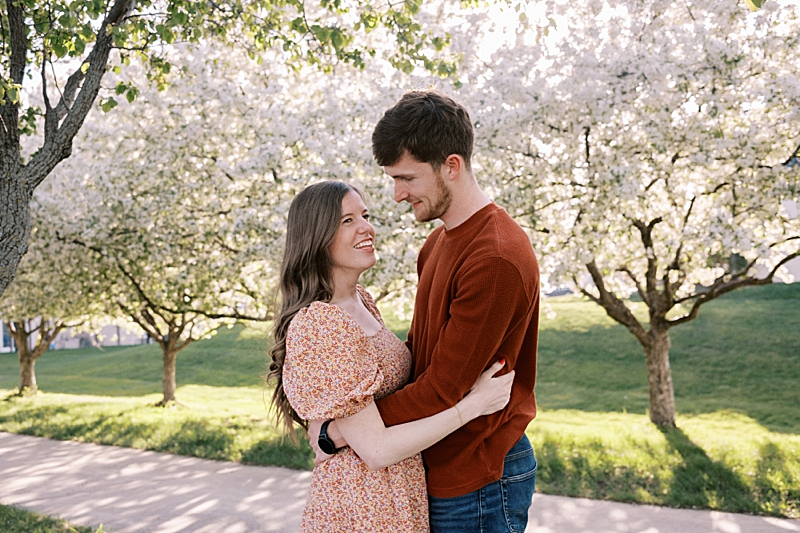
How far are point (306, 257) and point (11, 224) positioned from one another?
324 centimetres

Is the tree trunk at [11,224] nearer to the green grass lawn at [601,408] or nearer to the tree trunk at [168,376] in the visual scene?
the green grass lawn at [601,408]

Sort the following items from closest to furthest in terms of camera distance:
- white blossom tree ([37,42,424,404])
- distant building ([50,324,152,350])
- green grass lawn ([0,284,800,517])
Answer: green grass lawn ([0,284,800,517]) → white blossom tree ([37,42,424,404]) → distant building ([50,324,152,350])

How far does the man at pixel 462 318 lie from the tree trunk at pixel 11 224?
3.45 m

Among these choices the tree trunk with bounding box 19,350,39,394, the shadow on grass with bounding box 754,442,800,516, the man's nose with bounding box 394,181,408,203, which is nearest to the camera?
the man's nose with bounding box 394,181,408,203

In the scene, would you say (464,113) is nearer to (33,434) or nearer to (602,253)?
(602,253)

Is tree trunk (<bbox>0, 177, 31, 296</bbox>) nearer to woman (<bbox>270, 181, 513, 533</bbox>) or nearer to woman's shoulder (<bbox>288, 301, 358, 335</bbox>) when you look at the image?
woman (<bbox>270, 181, 513, 533</bbox>)

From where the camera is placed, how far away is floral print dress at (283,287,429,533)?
2551 millimetres

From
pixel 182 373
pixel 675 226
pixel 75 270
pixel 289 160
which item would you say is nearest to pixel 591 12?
pixel 675 226

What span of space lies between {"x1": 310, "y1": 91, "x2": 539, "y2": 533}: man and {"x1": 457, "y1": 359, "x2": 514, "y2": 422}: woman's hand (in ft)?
0.12

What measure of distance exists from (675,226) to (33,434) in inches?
448

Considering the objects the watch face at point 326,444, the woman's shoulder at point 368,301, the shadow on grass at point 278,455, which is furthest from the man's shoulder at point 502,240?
the shadow on grass at point 278,455

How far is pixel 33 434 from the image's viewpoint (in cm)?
1287

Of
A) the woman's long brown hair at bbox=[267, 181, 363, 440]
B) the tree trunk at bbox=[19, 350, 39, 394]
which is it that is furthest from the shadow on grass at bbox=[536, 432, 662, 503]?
the tree trunk at bbox=[19, 350, 39, 394]

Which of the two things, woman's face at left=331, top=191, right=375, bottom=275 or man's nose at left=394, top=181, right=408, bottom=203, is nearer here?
man's nose at left=394, top=181, right=408, bottom=203
